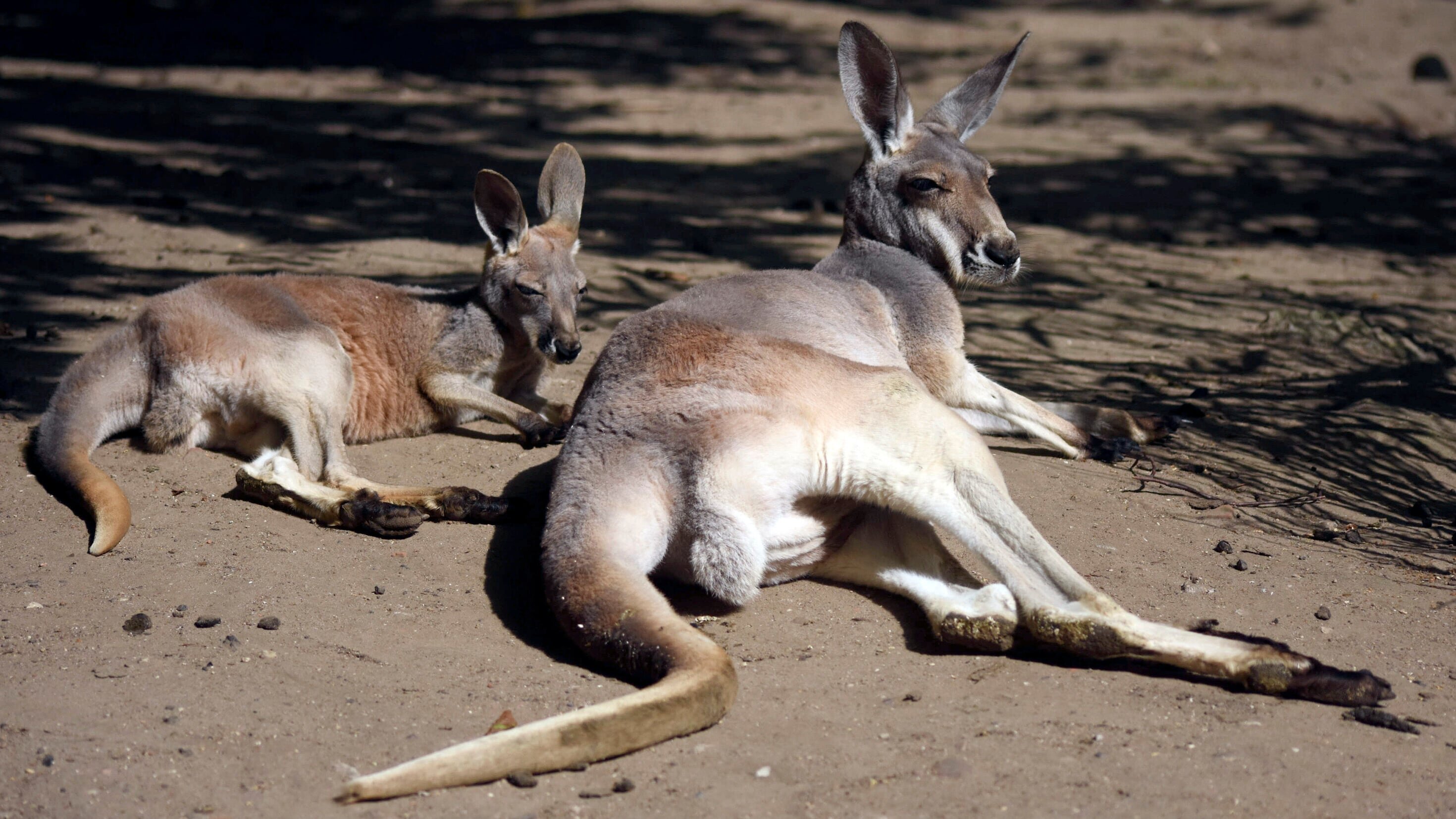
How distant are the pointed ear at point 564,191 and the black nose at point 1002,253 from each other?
1617 mm

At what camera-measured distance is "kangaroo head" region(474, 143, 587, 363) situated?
14.8ft

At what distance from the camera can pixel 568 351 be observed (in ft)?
14.7

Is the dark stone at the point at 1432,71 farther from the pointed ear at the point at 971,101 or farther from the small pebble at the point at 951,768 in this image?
the small pebble at the point at 951,768

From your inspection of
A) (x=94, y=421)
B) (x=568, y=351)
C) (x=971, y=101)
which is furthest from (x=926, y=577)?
(x=94, y=421)

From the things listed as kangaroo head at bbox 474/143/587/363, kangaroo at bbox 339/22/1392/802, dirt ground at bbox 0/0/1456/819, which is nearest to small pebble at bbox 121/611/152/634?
dirt ground at bbox 0/0/1456/819

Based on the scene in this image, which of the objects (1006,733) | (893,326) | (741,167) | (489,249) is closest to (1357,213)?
(741,167)

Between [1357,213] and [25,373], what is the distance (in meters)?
7.20

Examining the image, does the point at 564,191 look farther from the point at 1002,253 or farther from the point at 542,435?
the point at 1002,253

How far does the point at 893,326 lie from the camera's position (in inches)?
162

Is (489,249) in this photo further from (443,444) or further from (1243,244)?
(1243,244)

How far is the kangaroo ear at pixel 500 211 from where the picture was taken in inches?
178

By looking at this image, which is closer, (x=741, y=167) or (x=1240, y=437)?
(x=1240, y=437)

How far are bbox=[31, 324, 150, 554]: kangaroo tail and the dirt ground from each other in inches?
4.0

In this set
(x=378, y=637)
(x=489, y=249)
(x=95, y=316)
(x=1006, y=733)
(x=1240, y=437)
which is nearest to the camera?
(x=1006, y=733)
